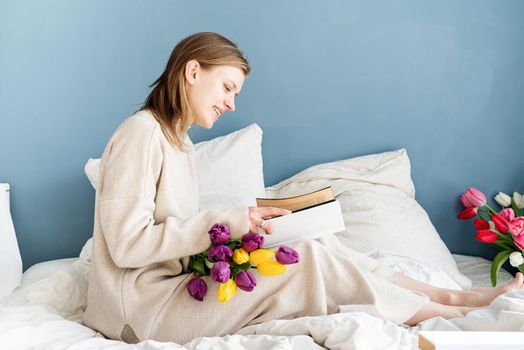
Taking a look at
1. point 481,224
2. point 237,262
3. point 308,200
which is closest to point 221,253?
point 237,262

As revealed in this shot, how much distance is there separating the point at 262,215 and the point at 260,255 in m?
0.15

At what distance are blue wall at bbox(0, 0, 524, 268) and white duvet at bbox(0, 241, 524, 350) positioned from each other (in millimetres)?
639

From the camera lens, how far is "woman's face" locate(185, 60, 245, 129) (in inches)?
68.9

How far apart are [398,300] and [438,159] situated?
3.61 ft

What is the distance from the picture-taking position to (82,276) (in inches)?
76.4

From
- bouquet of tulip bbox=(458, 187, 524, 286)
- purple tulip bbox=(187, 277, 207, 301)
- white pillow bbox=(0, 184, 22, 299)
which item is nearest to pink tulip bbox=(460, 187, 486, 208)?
bouquet of tulip bbox=(458, 187, 524, 286)

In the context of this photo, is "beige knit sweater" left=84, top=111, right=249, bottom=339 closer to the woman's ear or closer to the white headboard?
the woman's ear

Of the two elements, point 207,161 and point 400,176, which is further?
point 400,176

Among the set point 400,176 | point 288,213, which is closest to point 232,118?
point 400,176

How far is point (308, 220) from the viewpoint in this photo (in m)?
1.55

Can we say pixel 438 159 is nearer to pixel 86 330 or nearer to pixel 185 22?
pixel 185 22

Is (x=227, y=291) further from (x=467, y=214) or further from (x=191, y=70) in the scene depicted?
(x=467, y=214)

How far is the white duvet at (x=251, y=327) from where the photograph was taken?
1334mm

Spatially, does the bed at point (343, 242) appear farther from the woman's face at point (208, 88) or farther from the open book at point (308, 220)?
the woman's face at point (208, 88)
